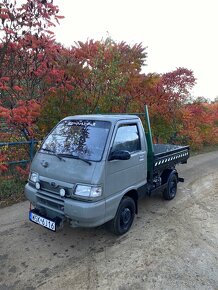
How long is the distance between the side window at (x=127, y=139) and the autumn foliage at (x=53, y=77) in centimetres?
236

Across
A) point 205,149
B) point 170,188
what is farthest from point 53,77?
point 205,149

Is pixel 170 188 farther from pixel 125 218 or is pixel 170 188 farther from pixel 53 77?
pixel 53 77

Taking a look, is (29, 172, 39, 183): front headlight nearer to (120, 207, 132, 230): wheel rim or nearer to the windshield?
the windshield

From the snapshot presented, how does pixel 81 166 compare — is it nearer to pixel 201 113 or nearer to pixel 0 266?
pixel 0 266

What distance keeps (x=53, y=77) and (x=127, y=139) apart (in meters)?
3.03

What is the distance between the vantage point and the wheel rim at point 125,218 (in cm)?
387

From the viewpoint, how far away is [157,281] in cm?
290

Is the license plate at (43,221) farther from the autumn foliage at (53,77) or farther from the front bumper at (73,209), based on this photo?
the autumn foliage at (53,77)

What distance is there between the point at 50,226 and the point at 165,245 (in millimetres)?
1734

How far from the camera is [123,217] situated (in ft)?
12.7

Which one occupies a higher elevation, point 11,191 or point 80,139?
point 80,139

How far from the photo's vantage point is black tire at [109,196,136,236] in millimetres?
3725

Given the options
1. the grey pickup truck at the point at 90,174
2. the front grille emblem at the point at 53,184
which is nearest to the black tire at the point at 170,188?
the grey pickup truck at the point at 90,174

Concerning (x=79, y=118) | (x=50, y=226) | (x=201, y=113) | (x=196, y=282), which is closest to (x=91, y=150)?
(x=79, y=118)
